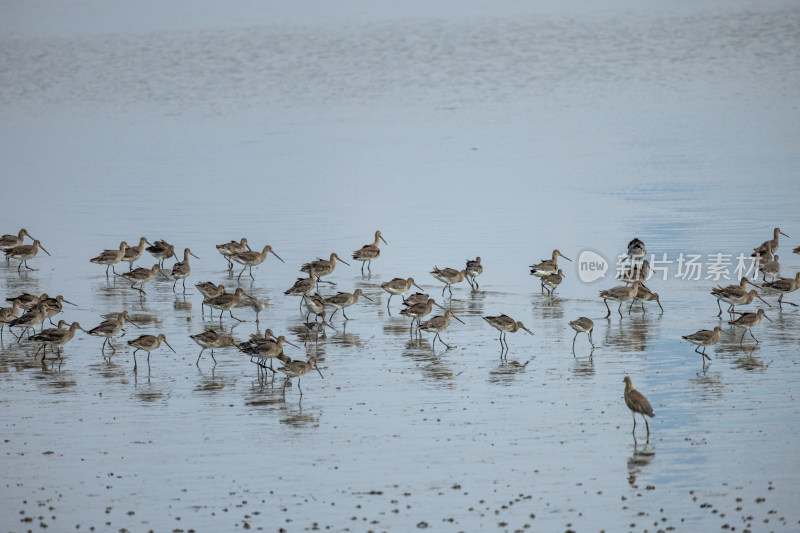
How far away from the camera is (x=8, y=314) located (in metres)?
17.2

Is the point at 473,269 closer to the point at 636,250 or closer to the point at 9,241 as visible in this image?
the point at 636,250

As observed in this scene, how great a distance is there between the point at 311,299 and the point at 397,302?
8.96ft

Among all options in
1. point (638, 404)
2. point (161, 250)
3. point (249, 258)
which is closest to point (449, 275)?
point (249, 258)

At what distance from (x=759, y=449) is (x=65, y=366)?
30.5 feet

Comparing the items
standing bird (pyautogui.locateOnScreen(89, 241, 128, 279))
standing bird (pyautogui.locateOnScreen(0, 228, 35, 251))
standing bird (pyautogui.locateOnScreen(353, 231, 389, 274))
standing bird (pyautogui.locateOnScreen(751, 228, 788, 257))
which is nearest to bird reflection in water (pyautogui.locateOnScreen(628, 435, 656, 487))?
standing bird (pyautogui.locateOnScreen(751, 228, 788, 257))

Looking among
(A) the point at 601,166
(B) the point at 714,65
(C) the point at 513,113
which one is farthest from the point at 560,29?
(A) the point at 601,166

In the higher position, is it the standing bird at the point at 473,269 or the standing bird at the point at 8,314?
the standing bird at the point at 473,269

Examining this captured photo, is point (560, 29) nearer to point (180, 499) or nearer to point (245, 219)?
point (245, 219)

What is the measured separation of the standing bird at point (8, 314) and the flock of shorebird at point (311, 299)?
0.02 metres

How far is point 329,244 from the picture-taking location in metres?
24.7

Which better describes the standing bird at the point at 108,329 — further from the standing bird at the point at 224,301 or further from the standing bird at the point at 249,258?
the standing bird at the point at 249,258

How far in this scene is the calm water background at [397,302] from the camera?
36.3 feet

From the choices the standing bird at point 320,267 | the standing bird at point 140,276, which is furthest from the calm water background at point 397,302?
the standing bird at point 320,267

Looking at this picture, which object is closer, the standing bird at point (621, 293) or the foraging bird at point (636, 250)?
the standing bird at point (621, 293)
